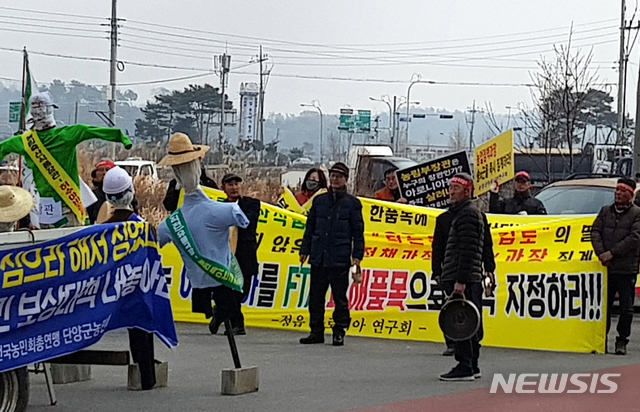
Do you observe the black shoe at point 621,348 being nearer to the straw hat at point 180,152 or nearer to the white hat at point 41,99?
the straw hat at point 180,152

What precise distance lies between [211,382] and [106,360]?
1452 millimetres

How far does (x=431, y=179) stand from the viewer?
16125 mm

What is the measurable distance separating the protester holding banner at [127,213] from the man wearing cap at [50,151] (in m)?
0.78

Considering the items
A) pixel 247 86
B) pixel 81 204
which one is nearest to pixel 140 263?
pixel 81 204

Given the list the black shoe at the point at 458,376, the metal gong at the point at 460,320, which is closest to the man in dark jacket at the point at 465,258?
the black shoe at the point at 458,376

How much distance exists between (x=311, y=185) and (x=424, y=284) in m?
2.42

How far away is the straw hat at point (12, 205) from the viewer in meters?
8.15

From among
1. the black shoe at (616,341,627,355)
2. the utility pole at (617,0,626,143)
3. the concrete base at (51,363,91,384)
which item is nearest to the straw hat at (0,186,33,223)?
the concrete base at (51,363,91,384)

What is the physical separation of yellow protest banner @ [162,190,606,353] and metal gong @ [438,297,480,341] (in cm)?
246

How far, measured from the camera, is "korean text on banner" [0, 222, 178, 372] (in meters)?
7.70

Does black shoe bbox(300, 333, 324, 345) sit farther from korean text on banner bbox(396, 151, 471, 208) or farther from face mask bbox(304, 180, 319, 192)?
korean text on banner bbox(396, 151, 471, 208)

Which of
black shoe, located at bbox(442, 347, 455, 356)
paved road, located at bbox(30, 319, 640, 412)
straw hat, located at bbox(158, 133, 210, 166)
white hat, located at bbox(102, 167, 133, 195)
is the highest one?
straw hat, located at bbox(158, 133, 210, 166)

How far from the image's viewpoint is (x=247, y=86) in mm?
108188

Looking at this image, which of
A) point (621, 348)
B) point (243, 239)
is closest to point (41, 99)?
point (243, 239)
